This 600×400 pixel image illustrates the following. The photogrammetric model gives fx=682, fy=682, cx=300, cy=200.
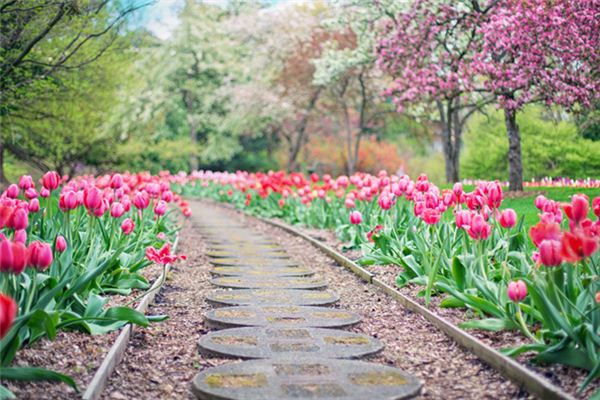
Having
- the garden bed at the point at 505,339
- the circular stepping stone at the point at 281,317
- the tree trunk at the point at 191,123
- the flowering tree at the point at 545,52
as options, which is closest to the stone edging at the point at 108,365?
the circular stepping stone at the point at 281,317

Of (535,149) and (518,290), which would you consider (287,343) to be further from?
(535,149)

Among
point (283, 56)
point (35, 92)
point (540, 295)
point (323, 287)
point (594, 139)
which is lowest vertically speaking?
point (323, 287)

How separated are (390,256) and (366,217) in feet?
7.39

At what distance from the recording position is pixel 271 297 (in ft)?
22.4

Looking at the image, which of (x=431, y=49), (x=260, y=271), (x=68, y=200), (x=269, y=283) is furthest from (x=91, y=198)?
(x=431, y=49)

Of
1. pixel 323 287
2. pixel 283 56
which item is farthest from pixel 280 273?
pixel 283 56

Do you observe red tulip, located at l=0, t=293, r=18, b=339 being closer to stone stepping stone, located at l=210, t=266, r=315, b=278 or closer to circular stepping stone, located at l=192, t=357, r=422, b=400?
circular stepping stone, located at l=192, t=357, r=422, b=400

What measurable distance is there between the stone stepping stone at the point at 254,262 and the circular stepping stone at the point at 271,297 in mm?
2121

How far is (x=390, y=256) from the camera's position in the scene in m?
7.97

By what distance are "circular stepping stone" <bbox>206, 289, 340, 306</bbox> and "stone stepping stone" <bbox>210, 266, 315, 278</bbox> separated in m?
1.18

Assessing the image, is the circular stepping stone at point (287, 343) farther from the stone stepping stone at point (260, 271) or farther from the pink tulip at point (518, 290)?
the stone stepping stone at point (260, 271)

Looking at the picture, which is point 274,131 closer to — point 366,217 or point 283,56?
point 283,56

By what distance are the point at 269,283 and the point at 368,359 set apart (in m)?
3.09

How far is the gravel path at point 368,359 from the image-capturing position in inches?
163
